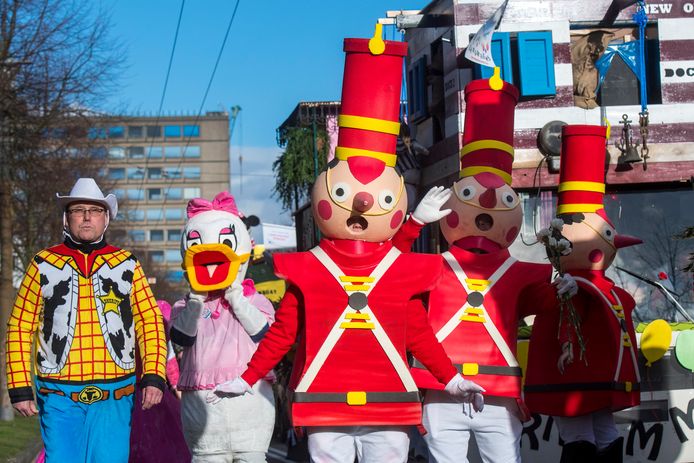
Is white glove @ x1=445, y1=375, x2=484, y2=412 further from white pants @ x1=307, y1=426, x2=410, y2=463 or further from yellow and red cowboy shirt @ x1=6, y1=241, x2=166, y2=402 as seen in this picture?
yellow and red cowboy shirt @ x1=6, y1=241, x2=166, y2=402

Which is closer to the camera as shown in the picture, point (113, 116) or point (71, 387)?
point (71, 387)

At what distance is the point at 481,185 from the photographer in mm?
7062

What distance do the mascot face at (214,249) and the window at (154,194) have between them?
108557 mm

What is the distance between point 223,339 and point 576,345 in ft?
7.46

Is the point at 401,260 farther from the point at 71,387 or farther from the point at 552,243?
the point at 71,387

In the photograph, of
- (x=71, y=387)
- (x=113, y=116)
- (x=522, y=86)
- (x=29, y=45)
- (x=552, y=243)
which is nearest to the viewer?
(x=71, y=387)

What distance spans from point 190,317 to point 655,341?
3.40 m

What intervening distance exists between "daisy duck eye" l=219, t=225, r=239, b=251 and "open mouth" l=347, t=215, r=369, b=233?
1.35m

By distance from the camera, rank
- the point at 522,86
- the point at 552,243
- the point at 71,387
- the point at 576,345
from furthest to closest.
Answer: the point at 522,86, the point at 576,345, the point at 552,243, the point at 71,387

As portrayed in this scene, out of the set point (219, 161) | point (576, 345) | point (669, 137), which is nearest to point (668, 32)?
point (669, 137)

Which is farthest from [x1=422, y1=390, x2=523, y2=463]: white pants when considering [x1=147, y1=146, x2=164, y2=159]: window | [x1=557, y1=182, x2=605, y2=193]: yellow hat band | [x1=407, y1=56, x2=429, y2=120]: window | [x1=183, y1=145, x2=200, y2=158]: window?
[x1=147, y1=146, x2=164, y2=159]: window

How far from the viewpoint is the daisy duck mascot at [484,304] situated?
261 inches

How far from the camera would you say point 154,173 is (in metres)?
116

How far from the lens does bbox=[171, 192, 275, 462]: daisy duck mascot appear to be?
6.97 m
